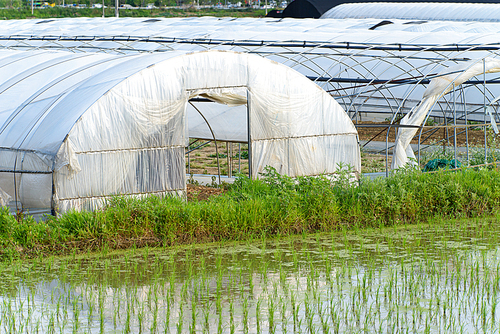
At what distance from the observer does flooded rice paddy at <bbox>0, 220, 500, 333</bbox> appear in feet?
19.2

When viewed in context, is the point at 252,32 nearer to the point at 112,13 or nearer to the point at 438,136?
the point at 438,136

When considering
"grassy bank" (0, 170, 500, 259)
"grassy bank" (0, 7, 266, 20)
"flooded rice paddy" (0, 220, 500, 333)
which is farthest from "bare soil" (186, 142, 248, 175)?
"grassy bank" (0, 7, 266, 20)

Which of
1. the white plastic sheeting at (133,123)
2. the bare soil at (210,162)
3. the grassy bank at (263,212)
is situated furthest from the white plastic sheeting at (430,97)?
the bare soil at (210,162)

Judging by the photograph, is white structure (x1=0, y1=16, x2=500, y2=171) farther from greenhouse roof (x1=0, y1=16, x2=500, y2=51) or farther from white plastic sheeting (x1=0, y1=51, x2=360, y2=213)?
white plastic sheeting (x1=0, y1=51, x2=360, y2=213)

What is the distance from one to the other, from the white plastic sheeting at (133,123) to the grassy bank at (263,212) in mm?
485

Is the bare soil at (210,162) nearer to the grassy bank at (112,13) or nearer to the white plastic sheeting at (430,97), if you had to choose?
the white plastic sheeting at (430,97)

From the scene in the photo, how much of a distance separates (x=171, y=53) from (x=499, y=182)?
5520mm

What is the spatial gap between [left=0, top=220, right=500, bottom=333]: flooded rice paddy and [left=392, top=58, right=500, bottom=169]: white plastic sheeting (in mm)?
3379

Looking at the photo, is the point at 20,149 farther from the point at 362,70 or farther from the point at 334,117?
the point at 362,70

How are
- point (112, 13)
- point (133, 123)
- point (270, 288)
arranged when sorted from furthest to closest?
point (112, 13), point (133, 123), point (270, 288)

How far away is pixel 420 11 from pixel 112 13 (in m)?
34.3

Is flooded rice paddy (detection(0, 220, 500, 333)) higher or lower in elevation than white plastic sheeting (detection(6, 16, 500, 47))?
lower

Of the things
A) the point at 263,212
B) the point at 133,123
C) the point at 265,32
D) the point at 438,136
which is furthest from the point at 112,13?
the point at 263,212

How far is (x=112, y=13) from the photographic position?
63031 millimetres
